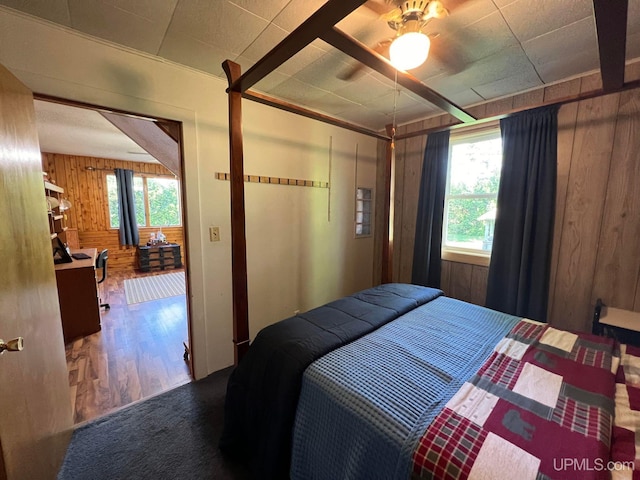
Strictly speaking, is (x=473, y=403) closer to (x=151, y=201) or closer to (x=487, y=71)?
(x=487, y=71)

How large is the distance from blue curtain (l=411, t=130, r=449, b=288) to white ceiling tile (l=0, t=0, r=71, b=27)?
2858 millimetres

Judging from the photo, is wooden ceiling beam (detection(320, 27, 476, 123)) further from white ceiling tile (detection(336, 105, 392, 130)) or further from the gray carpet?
the gray carpet

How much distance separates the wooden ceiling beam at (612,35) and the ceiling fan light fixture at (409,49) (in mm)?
585

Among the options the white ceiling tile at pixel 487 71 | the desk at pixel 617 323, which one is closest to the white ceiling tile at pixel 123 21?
the white ceiling tile at pixel 487 71

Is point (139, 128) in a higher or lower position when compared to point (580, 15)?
lower

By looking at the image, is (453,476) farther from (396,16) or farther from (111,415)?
(111,415)

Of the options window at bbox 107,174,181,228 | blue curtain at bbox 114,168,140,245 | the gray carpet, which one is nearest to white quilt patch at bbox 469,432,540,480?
the gray carpet

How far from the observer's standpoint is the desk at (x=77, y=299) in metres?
2.78

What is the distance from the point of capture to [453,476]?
717 millimetres

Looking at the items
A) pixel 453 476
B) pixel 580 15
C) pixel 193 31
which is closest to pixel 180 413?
pixel 453 476

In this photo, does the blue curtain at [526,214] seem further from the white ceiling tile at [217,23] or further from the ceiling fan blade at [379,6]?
the white ceiling tile at [217,23]

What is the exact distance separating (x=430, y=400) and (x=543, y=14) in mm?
1927

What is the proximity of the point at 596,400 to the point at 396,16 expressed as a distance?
71.4 inches

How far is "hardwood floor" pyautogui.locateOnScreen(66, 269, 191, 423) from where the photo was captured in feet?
6.41
